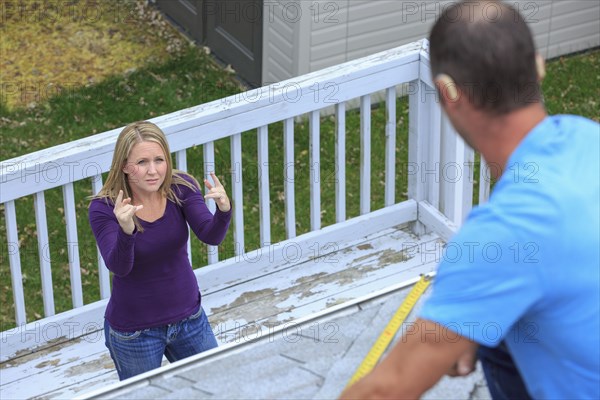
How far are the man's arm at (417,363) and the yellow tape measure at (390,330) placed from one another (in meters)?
1.04

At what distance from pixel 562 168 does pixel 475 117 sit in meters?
0.18

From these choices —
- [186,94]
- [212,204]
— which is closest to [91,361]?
[212,204]

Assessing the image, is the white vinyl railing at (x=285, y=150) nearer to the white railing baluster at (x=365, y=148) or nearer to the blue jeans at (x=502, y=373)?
the white railing baluster at (x=365, y=148)

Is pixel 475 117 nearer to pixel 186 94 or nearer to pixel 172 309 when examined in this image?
pixel 172 309

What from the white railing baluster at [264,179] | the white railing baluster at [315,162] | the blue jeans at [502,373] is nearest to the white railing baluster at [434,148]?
the white railing baluster at [315,162]

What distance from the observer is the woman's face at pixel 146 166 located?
4.55 meters

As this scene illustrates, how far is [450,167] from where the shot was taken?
20.0ft

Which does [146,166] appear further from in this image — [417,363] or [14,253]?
[417,363]

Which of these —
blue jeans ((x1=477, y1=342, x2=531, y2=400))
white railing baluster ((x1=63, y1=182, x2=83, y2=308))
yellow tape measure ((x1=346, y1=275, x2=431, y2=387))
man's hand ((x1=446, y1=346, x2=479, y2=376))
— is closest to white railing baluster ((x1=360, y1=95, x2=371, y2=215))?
white railing baluster ((x1=63, y1=182, x2=83, y2=308))

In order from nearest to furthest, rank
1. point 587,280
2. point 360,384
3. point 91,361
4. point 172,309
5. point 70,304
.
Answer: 1. point 587,280
2. point 360,384
3. point 172,309
4. point 91,361
5. point 70,304

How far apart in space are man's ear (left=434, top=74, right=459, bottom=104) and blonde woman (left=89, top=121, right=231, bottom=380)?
2.49 meters

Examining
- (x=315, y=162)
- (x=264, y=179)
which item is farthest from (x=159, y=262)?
(x=315, y=162)

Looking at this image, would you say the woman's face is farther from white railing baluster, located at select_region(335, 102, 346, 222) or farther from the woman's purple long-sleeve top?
white railing baluster, located at select_region(335, 102, 346, 222)

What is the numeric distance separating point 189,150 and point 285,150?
3342mm
